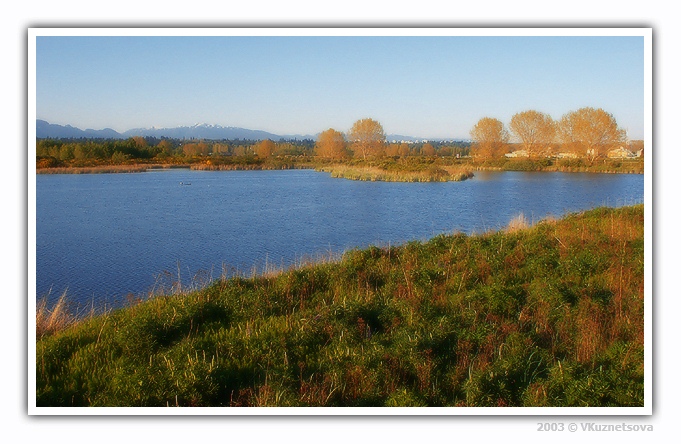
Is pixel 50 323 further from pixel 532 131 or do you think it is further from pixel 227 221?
pixel 532 131

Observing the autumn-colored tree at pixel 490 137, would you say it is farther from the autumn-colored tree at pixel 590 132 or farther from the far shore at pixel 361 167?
the autumn-colored tree at pixel 590 132

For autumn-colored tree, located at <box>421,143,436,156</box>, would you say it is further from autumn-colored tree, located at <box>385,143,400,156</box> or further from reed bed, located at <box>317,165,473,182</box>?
reed bed, located at <box>317,165,473,182</box>

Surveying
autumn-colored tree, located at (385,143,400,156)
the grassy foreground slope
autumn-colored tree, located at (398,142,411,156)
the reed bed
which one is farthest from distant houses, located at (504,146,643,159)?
the grassy foreground slope

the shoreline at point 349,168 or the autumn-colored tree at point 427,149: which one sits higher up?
the autumn-colored tree at point 427,149

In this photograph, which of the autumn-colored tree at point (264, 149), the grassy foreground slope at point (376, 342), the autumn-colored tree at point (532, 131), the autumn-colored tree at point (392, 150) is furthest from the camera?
the autumn-colored tree at point (264, 149)

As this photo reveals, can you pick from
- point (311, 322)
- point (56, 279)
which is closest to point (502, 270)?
point (311, 322)

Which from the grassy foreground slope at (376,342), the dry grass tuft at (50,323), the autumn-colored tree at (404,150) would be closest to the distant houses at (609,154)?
the autumn-colored tree at (404,150)
